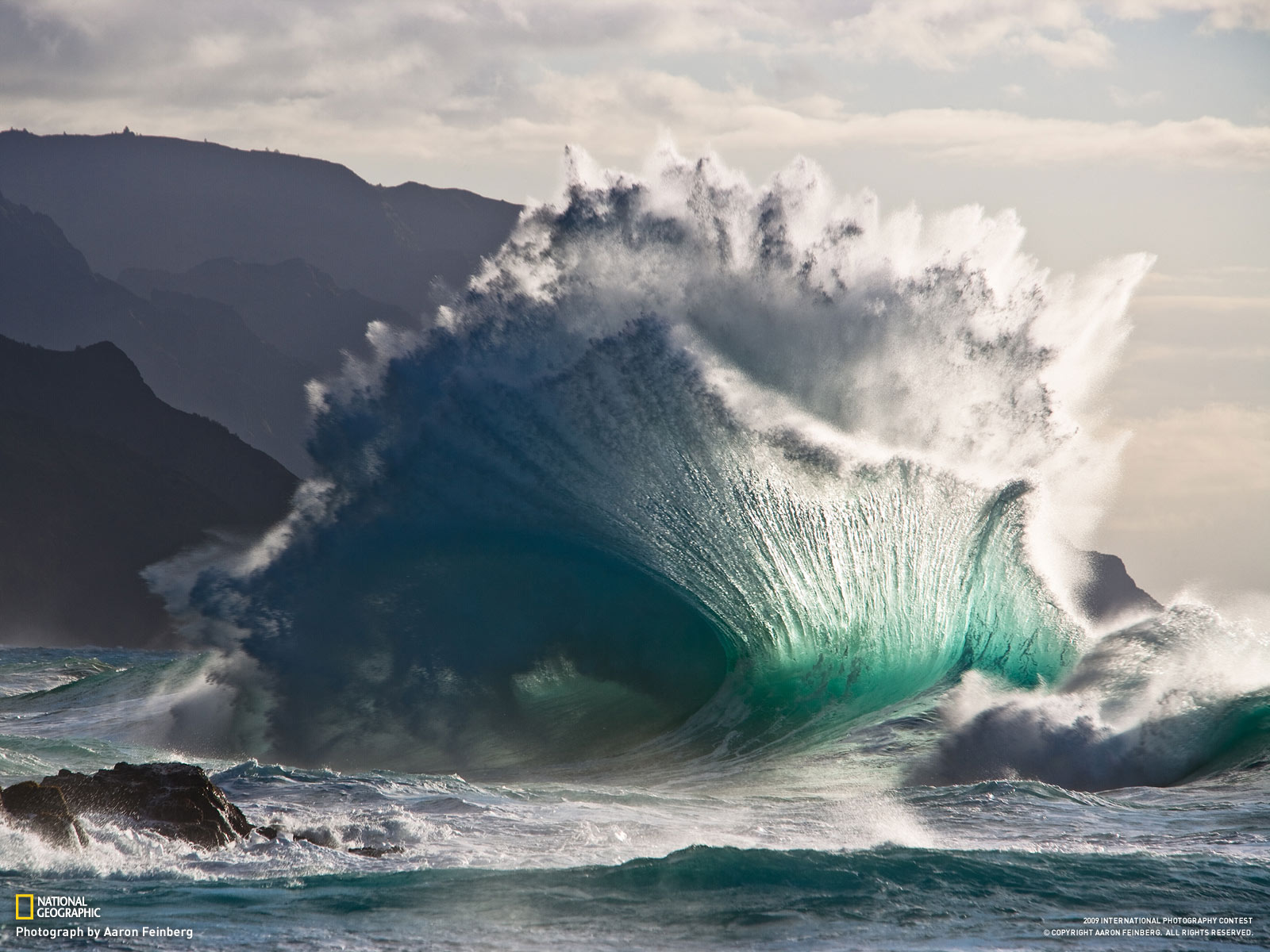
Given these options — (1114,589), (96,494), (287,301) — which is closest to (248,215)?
(287,301)

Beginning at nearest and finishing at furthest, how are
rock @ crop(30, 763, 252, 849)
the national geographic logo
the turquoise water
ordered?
the national geographic logo, the turquoise water, rock @ crop(30, 763, 252, 849)

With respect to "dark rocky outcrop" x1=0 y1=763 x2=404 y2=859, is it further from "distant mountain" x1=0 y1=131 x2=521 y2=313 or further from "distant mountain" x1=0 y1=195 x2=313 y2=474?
"distant mountain" x1=0 y1=131 x2=521 y2=313

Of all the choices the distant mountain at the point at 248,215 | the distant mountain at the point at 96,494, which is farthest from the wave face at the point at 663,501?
the distant mountain at the point at 248,215

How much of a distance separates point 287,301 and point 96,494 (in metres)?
64.1

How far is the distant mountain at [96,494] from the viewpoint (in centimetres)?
5269

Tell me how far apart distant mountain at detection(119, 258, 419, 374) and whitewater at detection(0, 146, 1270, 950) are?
323ft

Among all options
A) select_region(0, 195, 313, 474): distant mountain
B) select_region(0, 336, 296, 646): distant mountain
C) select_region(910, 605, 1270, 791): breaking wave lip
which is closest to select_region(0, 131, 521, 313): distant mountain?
select_region(0, 195, 313, 474): distant mountain

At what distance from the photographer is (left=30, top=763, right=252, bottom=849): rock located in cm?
816

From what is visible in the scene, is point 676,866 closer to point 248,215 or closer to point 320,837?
point 320,837

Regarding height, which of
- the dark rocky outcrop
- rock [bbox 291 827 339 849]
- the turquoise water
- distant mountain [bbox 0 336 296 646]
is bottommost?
the turquoise water

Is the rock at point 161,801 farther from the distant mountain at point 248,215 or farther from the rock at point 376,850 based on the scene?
the distant mountain at point 248,215

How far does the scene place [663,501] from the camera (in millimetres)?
16141

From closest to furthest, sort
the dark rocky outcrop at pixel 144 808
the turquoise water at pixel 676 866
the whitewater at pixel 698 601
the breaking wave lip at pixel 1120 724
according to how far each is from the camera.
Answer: the turquoise water at pixel 676 866
the dark rocky outcrop at pixel 144 808
the whitewater at pixel 698 601
the breaking wave lip at pixel 1120 724

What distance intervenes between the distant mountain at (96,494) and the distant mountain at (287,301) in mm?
51933
